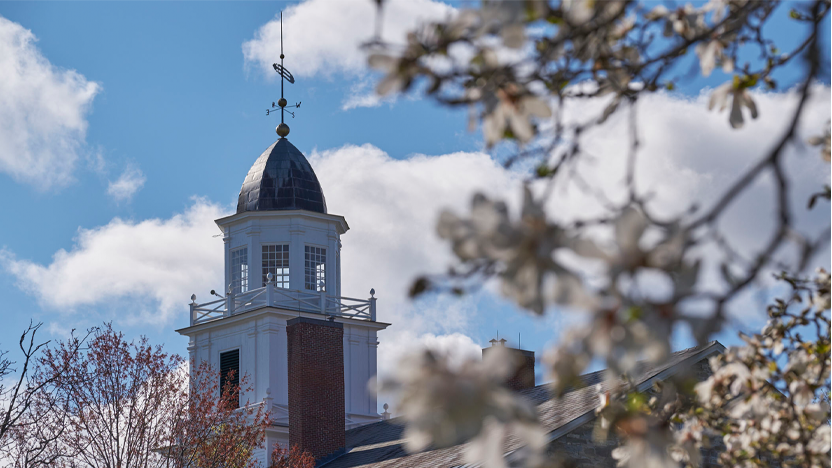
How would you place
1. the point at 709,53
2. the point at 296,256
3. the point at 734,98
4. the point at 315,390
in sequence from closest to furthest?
the point at 734,98
the point at 709,53
the point at 315,390
the point at 296,256

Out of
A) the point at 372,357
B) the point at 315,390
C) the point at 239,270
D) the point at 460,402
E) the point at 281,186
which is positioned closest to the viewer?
the point at 460,402

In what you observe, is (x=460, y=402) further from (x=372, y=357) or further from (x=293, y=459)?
(x=372, y=357)

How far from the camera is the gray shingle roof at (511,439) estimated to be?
12.5 metres

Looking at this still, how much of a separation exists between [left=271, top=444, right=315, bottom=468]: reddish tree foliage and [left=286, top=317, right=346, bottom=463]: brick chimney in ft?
1.78

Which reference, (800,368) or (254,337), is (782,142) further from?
(254,337)

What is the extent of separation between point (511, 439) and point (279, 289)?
16.2 meters

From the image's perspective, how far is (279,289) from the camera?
27562 mm

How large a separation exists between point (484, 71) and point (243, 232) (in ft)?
90.1

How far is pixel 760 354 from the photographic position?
4309 millimetres

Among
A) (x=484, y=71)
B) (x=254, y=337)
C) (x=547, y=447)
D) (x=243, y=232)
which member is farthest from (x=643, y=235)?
(x=243, y=232)

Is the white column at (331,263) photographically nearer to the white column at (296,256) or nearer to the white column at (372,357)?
the white column at (296,256)

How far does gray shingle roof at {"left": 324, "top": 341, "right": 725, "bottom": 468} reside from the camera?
494 inches

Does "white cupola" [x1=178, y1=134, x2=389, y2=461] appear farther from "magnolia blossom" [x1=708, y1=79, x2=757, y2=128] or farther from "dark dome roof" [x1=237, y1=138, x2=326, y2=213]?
"magnolia blossom" [x1=708, y1=79, x2=757, y2=128]

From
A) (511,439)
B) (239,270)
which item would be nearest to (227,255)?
(239,270)
